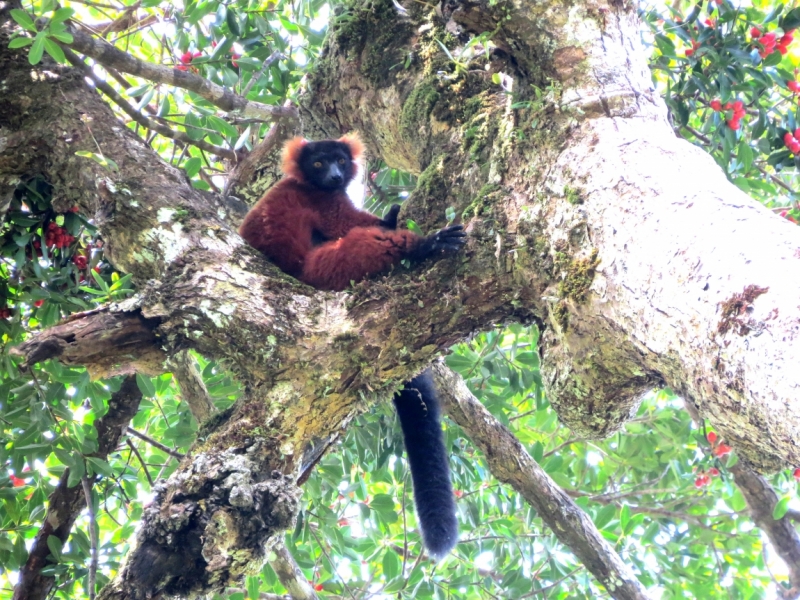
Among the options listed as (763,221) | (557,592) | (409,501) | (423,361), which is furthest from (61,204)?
(557,592)

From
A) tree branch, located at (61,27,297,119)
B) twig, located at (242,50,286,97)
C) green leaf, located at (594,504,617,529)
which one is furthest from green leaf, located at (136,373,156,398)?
green leaf, located at (594,504,617,529)

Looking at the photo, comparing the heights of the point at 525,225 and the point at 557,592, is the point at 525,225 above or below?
above

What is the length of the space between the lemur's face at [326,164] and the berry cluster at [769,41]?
2.74m

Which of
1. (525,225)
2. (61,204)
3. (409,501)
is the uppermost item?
(525,225)

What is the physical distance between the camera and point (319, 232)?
4.55 m

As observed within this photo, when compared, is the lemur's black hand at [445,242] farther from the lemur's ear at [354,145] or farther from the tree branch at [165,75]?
the lemur's ear at [354,145]

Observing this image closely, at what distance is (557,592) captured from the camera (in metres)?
4.92

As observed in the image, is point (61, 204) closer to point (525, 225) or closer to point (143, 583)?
point (143, 583)

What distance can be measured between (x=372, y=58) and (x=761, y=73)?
2201 millimetres

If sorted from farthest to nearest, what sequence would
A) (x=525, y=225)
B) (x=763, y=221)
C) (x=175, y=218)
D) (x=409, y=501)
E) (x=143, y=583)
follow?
1. (x=409, y=501)
2. (x=175, y=218)
3. (x=525, y=225)
4. (x=143, y=583)
5. (x=763, y=221)

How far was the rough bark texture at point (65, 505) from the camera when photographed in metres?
3.78

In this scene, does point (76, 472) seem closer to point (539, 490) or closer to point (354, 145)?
point (539, 490)

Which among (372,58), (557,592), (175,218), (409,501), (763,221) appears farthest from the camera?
(409,501)

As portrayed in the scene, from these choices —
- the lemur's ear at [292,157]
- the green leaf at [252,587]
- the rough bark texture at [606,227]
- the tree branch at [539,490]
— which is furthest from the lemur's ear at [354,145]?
the green leaf at [252,587]
